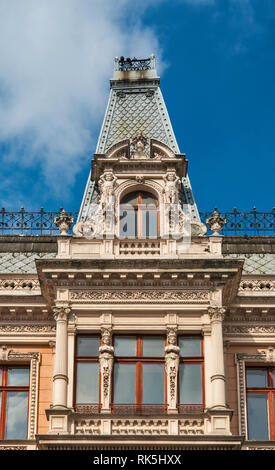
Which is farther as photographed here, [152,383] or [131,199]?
[131,199]

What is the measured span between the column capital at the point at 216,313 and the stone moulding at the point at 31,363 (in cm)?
490

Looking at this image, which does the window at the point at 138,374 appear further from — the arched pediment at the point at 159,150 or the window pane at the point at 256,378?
the arched pediment at the point at 159,150

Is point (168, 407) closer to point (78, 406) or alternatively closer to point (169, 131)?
point (78, 406)

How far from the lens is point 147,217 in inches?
1198

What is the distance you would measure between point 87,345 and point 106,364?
93 centimetres

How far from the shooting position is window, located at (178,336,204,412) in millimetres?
27078

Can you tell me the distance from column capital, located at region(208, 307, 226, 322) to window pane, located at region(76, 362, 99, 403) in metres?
3.30

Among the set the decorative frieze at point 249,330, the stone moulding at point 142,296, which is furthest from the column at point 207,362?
the decorative frieze at point 249,330

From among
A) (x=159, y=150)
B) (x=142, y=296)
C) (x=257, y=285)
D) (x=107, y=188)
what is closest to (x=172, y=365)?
(x=142, y=296)

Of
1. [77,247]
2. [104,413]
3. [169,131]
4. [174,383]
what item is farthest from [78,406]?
[169,131]

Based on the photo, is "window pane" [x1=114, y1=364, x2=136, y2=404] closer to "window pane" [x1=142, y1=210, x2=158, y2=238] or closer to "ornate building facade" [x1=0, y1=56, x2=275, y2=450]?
"ornate building facade" [x1=0, y1=56, x2=275, y2=450]

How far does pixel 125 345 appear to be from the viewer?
1102 inches

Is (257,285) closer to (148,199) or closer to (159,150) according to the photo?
(148,199)
